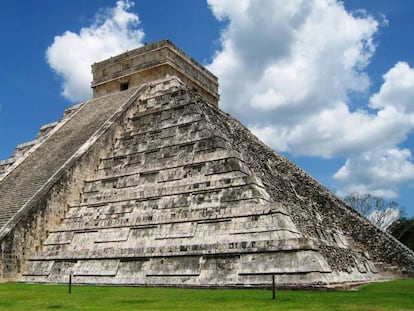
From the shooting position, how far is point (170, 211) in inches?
473

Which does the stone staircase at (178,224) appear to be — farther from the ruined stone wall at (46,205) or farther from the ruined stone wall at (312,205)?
the ruined stone wall at (312,205)

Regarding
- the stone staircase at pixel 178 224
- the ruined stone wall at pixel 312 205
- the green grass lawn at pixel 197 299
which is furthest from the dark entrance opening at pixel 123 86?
the green grass lawn at pixel 197 299

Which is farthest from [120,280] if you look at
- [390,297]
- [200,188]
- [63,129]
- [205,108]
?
[63,129]

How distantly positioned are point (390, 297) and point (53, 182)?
9398 millimetres

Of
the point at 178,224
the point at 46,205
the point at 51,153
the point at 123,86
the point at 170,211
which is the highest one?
the point at 123,86

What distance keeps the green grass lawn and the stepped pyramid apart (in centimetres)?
81

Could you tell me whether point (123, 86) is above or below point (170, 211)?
above

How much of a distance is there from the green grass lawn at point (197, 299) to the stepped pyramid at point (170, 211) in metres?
0.81

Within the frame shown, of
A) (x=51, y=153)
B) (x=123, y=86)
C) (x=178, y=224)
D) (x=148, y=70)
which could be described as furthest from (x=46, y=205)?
(x=123, y=86)

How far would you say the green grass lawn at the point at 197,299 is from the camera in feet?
23.5

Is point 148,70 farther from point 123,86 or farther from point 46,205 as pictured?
point 46,205

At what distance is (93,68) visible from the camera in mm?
21438

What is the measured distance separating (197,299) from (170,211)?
411cm

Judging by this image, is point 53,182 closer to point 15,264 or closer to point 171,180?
point 15,264
